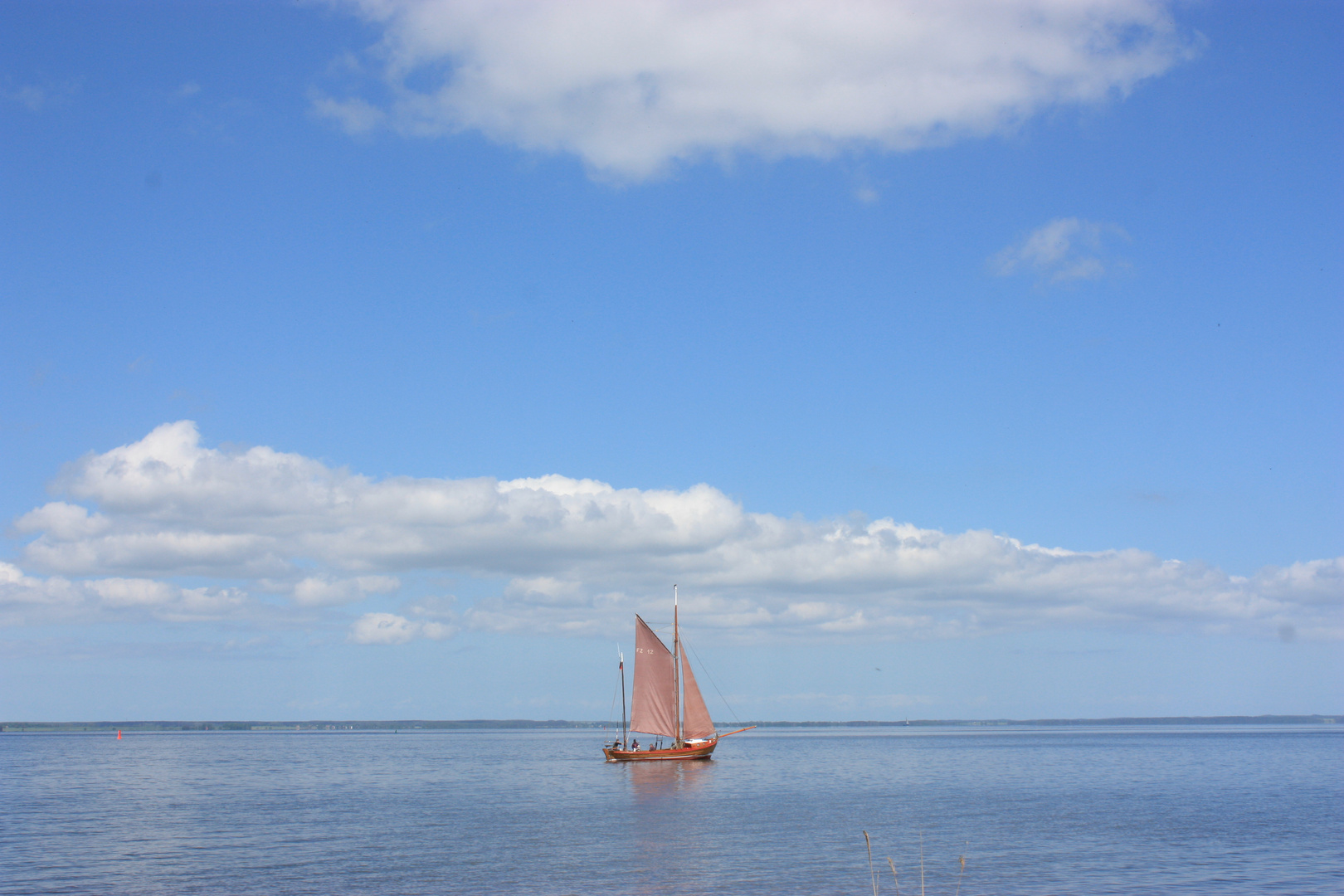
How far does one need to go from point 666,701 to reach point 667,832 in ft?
154

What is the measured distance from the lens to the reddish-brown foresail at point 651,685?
102250 mm

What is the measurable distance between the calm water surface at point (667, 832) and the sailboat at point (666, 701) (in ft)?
11.0

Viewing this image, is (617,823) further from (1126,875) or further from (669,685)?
Result: (669,685)

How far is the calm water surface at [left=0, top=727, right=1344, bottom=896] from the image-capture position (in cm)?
4300

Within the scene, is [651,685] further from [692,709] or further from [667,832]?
[667,832]

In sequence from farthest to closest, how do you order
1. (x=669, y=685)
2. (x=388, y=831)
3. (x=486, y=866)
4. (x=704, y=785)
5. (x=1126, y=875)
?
1. (x=669, y=685)
2. (x=704, y=785)
3. (x=388, y=831)
4. (x=486, y=866)
5. (x=1126, y=875)

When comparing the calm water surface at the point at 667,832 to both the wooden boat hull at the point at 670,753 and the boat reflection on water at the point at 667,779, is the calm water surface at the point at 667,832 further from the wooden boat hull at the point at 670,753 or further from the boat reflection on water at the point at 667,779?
the wooden boat hull at the point at 670,753

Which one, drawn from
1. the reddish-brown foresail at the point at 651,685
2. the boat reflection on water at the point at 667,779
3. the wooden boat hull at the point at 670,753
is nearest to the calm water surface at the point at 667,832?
the boat reflection on water at the point at 667,779

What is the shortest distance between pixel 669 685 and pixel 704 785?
530 inches

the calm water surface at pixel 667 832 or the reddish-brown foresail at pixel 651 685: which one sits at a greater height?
the reddish-brown foresail at pixel 651 685

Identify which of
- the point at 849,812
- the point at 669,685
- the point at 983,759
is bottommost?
the point at 983,759

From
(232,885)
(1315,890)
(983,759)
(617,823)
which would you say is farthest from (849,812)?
(983,759)

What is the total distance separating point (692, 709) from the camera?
360ft

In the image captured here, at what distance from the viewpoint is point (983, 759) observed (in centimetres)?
16362
